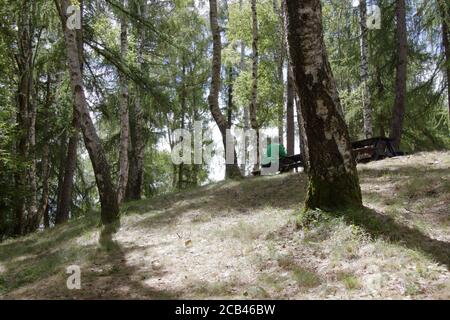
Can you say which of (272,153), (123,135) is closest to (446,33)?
(272,153)

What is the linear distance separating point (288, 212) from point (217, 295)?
3.71 m

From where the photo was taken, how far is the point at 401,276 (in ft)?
16.5

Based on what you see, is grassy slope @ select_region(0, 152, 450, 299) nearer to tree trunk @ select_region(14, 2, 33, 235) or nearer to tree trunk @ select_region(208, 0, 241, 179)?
tree trunk @ select_region(208, 0, 241, 179)

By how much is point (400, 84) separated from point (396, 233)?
994 centimetres

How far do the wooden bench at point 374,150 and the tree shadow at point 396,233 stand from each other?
6081mm

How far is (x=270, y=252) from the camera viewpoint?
663 cm

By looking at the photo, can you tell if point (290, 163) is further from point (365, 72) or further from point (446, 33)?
point (446, 33)

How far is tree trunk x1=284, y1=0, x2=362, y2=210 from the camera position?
274 inches

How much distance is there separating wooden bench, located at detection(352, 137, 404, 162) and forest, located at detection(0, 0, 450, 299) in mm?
57

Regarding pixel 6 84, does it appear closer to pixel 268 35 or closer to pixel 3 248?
pixel 3 248

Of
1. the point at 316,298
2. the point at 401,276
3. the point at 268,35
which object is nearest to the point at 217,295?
the point at 316,298

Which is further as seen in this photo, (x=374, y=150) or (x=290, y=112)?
(x=290, y=112)

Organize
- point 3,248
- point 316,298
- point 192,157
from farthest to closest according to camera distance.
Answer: point 192,157
point 3,248
point 316,298
